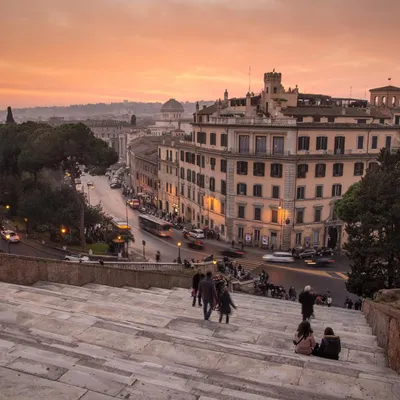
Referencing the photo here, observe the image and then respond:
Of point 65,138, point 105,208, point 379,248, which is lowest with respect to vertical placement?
point 105,208

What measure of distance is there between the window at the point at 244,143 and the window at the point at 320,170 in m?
6.88

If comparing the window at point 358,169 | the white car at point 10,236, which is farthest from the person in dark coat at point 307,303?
the window at point 358,169

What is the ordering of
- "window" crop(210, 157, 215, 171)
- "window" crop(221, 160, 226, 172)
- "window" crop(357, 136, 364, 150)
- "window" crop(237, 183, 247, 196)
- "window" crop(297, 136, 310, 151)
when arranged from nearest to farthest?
"window" crop(297, 136, 310, 151)
"window" crop(357, 136, 364, 150)
"window" crop(237, 183, 247, 196)
"window" crop(221, 160, 226, 172)
"window" crop(210, 157, 215, 171)

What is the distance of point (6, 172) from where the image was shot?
5253 centimetres

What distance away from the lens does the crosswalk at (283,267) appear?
1578 inches

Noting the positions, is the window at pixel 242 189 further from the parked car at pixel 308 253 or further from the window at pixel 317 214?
the parked car at pixel 308 253

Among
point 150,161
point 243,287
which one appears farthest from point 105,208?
point 243,287

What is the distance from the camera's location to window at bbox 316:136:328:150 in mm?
46188

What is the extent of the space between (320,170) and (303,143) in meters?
3.34

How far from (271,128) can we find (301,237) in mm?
A: 10917

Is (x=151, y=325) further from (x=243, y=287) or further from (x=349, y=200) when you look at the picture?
(x=349, y=200)

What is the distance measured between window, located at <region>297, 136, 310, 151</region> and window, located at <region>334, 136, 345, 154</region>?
334cm

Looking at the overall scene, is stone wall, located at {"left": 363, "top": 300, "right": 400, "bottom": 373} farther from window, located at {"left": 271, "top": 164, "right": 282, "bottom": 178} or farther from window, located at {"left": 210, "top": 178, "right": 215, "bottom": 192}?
window, located at {"left": 210, "top": 178, "right": 215, "bottom": 192}

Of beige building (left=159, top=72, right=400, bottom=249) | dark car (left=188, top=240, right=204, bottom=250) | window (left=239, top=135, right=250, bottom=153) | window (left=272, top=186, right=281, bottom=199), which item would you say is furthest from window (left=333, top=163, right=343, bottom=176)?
dark car (left=188, top=240, right=204, bottom=250)
